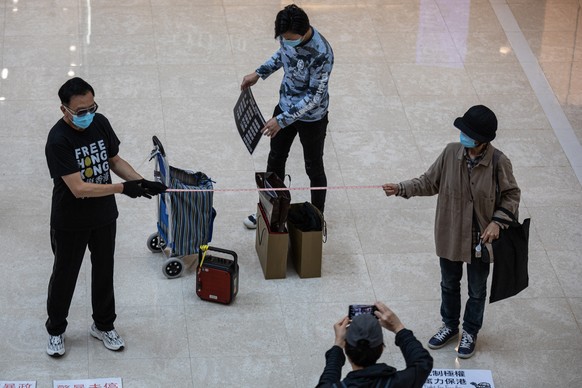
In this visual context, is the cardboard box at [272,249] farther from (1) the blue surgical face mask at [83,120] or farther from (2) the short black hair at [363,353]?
(2) the short black hair at [363,353]

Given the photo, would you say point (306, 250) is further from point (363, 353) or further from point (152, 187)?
point (363, 353)

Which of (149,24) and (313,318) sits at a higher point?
(149,24)

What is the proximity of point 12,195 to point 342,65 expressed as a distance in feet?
11.2

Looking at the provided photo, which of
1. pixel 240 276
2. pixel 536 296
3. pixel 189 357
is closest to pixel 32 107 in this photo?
pixel 240 276

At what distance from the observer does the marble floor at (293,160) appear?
676 centimetres

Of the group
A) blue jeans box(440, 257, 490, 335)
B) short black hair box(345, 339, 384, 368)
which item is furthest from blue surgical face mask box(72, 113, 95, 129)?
blue jeans box(440, 257, 490, 335)

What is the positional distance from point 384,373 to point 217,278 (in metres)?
2.60

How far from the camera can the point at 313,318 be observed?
7.01 meters

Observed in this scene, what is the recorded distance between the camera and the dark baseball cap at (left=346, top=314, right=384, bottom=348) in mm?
4566

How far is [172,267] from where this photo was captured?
286 inches

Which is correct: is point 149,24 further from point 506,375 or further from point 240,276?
point 506,375

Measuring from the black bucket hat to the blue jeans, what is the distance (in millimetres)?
840

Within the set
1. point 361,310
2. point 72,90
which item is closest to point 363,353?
point 361,310

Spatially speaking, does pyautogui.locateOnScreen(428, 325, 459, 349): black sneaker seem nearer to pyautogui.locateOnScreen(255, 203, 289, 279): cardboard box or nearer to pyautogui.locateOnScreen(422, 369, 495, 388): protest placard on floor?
pyautogui.locateOnScreen(422, 369, 495, 388): protest placard on floor
